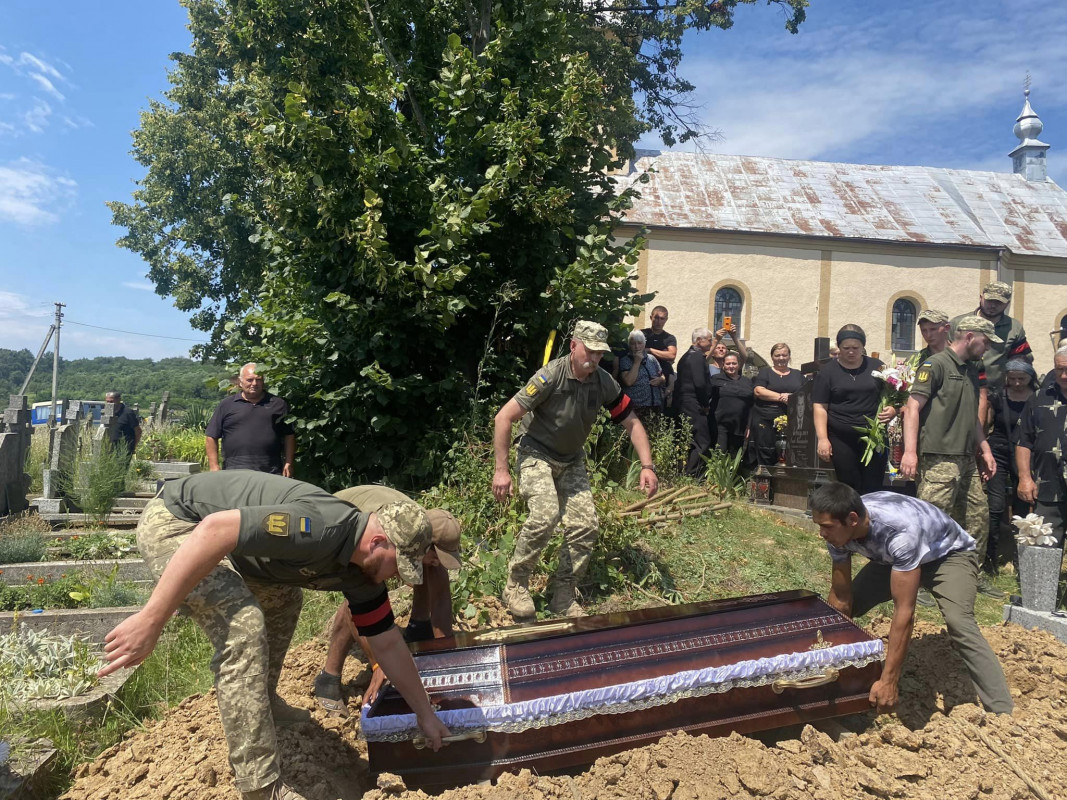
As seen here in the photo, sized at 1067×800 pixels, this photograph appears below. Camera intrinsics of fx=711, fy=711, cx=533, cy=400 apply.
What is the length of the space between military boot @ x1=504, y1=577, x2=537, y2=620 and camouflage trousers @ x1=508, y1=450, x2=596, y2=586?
46mm

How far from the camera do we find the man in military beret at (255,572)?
2.59m

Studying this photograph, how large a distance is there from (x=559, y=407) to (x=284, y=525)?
2.42 m

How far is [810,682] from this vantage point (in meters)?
3.48

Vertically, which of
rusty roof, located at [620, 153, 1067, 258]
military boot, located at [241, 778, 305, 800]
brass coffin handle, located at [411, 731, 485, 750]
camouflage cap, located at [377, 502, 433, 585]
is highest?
rusty roof, located at [620, 153, 1067, 258]

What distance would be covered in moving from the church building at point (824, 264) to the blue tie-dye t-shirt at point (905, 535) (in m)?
17.7

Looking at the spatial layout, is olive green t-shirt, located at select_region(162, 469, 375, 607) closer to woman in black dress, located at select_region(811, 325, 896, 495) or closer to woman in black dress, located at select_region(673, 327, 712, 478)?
woman in black dress, located at select_region(811, 325, 896, 495)

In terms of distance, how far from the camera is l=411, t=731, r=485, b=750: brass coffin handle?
3045 millimetres

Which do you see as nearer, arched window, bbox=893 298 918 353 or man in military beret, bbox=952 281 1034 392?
man in military beret, bbox=952 281 1034 392

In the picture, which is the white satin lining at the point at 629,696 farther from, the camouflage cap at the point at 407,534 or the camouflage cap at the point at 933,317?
the camouflage cap at the point at 933,317

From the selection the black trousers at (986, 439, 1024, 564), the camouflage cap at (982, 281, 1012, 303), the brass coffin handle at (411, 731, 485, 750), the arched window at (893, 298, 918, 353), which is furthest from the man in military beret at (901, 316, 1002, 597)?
the arched window at (893, 298, 918, 353)

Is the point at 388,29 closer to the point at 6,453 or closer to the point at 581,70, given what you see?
the point at 581,70

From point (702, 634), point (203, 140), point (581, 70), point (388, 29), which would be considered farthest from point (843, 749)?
point (203, 140)

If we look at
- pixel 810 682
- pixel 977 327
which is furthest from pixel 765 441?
pixel 810 682

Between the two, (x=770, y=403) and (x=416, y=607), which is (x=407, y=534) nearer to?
(x=416, y=607)
